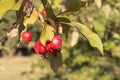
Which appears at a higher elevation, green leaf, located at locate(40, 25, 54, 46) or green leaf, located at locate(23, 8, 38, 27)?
green leaf, located at locate(23, 8, 38, 27)

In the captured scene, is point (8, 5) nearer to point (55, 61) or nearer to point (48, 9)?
point (48, 9)

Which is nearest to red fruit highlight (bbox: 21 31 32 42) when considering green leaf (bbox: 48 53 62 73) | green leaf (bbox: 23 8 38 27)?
green leaf (bbox: 23 8 38 27)

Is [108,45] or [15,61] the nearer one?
[108,45]

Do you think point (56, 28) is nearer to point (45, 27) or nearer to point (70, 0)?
point (45, 27)

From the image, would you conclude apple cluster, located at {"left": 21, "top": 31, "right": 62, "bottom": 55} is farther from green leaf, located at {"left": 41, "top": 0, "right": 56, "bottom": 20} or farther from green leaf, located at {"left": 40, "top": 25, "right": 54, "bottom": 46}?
green leaf, located at {"left": 41, "top": 0, "right": 56, "bottom": 20}

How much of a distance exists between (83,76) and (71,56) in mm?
450

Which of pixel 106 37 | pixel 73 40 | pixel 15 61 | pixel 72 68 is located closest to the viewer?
pixel 73 40

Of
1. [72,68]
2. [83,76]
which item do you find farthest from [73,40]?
[72,68]

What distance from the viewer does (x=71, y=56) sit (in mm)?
5953

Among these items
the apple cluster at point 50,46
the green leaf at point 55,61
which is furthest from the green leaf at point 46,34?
the green leaf at point 55,61

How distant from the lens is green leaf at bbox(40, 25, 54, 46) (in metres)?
1.19

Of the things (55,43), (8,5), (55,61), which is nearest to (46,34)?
(55,43)

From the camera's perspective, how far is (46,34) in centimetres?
120

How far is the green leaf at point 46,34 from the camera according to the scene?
1.19 m
